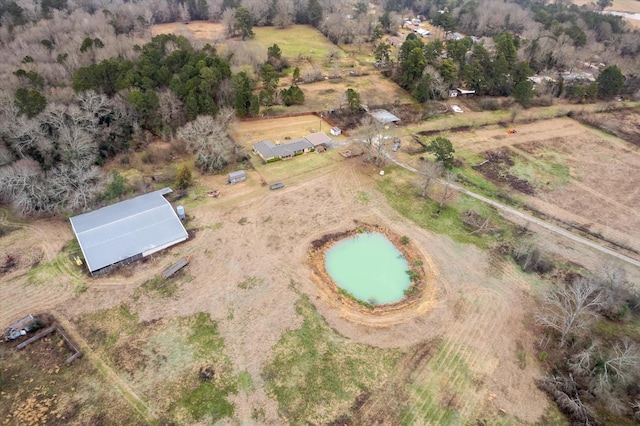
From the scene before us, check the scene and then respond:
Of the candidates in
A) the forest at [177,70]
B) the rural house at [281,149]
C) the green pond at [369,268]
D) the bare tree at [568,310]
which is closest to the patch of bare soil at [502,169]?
the bare tree at [568,310]

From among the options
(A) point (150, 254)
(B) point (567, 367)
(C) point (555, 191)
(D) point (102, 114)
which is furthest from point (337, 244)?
(D) point (102, 114)

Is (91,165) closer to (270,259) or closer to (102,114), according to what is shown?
(102,114)

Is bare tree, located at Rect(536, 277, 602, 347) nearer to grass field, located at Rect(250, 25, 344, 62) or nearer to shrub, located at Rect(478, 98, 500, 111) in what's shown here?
shrub, located at Rect(478, 98, 500, 111)

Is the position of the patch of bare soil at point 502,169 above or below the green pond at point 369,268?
above

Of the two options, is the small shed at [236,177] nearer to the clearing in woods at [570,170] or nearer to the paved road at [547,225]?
the paved road at [547,225]

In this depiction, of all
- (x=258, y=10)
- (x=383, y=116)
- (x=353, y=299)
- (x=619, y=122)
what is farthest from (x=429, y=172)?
(x=258, y=10)

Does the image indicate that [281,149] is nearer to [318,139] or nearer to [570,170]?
[318,139]
